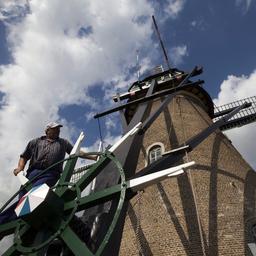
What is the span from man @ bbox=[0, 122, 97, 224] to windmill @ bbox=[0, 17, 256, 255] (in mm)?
250

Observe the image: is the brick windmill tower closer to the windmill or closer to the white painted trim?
the windmill

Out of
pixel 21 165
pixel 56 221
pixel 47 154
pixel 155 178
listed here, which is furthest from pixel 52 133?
pixel 155 178

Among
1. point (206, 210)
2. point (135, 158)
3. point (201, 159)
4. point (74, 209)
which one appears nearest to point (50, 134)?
point (135, 158)

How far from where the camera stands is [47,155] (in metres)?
4.61

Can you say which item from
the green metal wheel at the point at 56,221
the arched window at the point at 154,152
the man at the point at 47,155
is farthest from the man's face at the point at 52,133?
the arched window at the point at 154,152

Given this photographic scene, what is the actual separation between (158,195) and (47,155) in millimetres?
4314

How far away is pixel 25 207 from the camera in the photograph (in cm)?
344

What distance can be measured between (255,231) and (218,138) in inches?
128

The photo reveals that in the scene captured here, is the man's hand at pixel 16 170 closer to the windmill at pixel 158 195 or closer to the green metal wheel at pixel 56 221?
the windmill at pixel 158 195

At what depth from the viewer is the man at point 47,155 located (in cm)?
435

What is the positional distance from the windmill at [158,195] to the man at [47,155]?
0.25 m

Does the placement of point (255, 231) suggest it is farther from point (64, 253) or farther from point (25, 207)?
point (25, 207)

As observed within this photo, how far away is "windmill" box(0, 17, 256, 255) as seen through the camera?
11.5ft

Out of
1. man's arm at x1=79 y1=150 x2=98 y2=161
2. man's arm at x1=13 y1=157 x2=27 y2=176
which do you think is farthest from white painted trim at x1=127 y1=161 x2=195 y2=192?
man's arm at x1=13 y1=157 x2=27 y2=176
